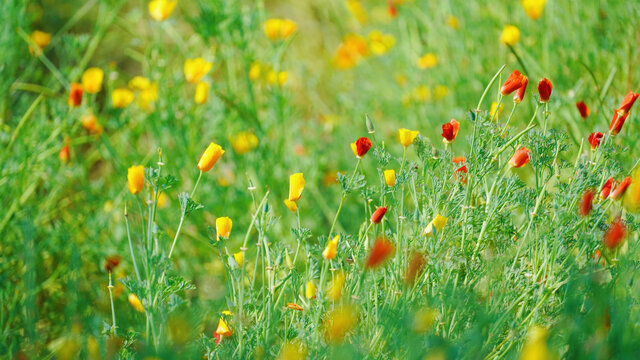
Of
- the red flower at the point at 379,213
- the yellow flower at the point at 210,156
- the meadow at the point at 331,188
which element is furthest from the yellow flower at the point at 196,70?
the red flower at the point at 379,213

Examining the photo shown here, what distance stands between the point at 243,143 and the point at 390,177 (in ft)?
2.96

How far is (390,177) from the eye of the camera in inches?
36.5

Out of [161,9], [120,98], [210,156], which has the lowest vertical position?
[120,98]

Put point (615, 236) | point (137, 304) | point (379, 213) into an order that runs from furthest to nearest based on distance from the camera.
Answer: point (137, 304) → point (379, 213) → point (615, 236)

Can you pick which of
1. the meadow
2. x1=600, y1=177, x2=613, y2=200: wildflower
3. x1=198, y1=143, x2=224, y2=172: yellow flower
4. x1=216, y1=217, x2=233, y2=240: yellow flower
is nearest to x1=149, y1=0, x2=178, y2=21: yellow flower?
the meadow

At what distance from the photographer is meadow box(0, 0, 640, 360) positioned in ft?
2.70

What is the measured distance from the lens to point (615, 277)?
2.68 feet

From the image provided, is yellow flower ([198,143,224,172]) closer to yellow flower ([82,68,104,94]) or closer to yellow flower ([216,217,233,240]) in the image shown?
yellow flower ([216,217,233,240])

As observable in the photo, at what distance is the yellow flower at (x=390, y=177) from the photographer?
0.92 metres

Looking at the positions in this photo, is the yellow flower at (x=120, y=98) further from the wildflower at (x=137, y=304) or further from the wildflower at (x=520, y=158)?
the wildflower at (x=520, y=158)

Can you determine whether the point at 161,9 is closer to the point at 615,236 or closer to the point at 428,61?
the point at 428,61

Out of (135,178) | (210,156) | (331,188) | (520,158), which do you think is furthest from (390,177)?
(331,188)

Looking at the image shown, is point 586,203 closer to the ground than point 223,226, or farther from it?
farther from it

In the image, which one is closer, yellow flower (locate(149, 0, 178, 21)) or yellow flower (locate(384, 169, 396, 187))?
yellow flower (locate(384, 169, 396, 187))
